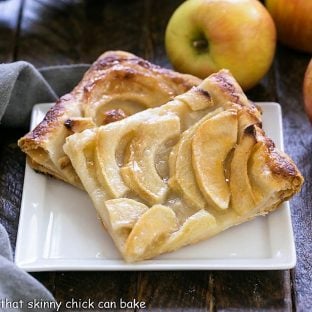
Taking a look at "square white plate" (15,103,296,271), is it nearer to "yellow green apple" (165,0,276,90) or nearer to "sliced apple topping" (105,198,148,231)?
"sliced apple topping" (105,198,148,231)

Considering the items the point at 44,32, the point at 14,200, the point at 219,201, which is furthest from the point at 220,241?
the point at 44,32

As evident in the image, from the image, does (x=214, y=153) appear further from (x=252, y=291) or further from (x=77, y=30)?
(x=77, y=30)

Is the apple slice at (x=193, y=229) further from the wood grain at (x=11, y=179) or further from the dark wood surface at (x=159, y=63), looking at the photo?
the wood grain at (x=11, y=179)

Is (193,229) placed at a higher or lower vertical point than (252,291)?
higher

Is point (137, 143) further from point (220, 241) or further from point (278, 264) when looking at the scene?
point (278, 264)

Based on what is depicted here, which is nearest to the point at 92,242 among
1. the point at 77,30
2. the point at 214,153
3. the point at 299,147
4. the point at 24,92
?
the point at 214,153

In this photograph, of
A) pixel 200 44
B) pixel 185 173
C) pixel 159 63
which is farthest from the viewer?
pixel 159 63
